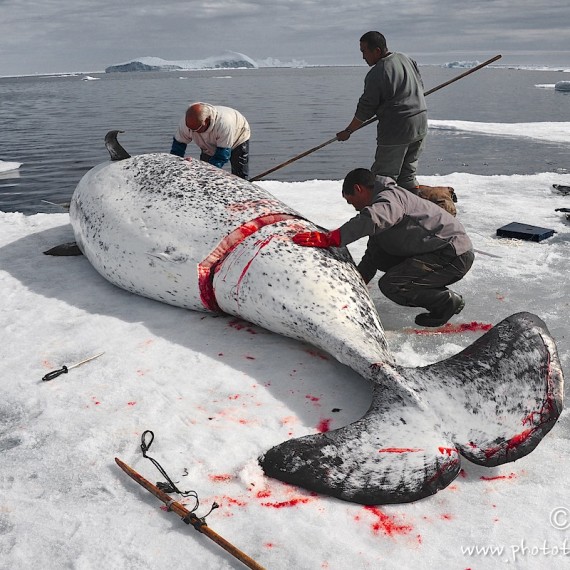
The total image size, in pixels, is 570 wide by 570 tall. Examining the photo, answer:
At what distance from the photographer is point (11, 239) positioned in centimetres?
712

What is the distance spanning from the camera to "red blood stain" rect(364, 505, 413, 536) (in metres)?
2.66

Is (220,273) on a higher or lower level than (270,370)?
higher

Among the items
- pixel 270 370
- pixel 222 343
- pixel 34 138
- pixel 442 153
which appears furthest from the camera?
pixel 34 138

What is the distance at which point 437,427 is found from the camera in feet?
10.1

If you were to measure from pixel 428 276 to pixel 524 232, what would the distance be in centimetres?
275

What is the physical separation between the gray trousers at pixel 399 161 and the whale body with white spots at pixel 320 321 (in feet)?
6.11

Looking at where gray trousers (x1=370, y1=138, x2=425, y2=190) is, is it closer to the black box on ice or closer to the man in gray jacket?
the black box on ice

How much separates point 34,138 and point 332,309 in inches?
903

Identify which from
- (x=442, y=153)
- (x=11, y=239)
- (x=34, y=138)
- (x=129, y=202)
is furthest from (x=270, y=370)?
(x=34, y=138)

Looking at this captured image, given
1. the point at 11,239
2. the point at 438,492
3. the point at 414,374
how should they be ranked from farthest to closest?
the point at 11,239
the point at 414,374
the point at 438,492

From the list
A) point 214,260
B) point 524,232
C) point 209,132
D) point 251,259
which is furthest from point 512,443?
point 209,132

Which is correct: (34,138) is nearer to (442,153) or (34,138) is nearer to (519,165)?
(442,153)

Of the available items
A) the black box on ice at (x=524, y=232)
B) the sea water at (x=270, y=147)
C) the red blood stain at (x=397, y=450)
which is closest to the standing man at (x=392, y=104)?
the black box on ice at (x=524, y=232)

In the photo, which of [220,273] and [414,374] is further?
[220,273]
